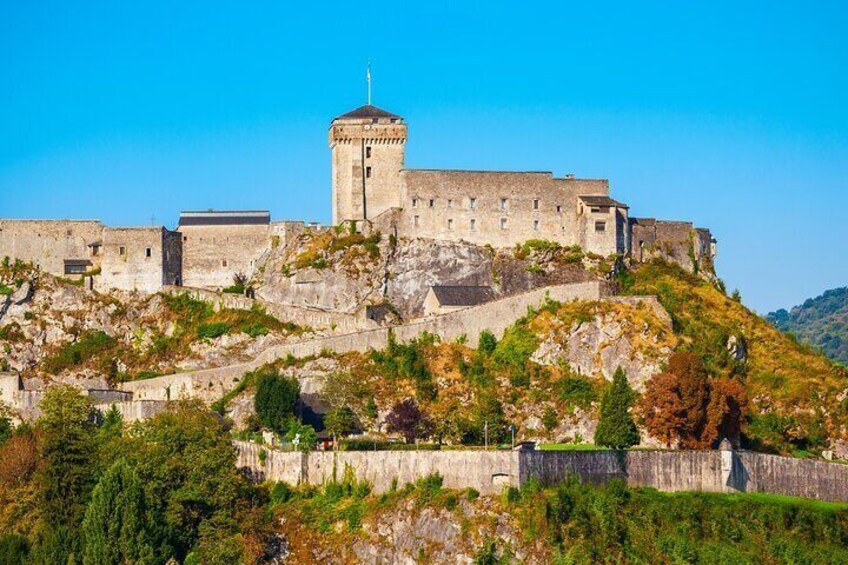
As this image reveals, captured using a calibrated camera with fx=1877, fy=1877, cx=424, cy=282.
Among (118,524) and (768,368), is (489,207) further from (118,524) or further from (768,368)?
(118,524)

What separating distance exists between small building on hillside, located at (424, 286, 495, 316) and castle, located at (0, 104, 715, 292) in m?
4.95

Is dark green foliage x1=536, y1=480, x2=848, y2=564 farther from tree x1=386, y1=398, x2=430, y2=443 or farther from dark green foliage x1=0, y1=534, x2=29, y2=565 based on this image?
dark green foliage x1=0, y1=534, x2=29, y2=565

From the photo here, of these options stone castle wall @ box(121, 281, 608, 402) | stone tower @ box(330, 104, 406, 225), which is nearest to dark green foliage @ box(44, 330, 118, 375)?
stone castle wall @ box(121, 281, 608, 402)

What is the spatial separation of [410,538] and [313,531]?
4351 mm

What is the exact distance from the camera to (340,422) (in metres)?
78.9

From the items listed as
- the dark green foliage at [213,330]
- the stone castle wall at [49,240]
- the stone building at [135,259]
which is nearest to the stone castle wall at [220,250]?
the stone building at [135,259]

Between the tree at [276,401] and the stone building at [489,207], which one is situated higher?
the stone building at [489,207]

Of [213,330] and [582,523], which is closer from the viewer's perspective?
[582,523]

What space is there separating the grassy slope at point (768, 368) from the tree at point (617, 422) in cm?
734

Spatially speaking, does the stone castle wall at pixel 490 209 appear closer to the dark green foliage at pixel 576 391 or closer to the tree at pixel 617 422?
the dark green foliage at pixel 576 391

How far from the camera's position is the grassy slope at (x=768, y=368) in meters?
83.0

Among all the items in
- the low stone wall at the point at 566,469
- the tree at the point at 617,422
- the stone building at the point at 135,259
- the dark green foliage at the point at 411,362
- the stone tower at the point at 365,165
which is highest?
→ the stone tower at the point at 365,165

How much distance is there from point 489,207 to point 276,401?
23210mm

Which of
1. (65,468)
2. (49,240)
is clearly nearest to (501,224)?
(49,240)
